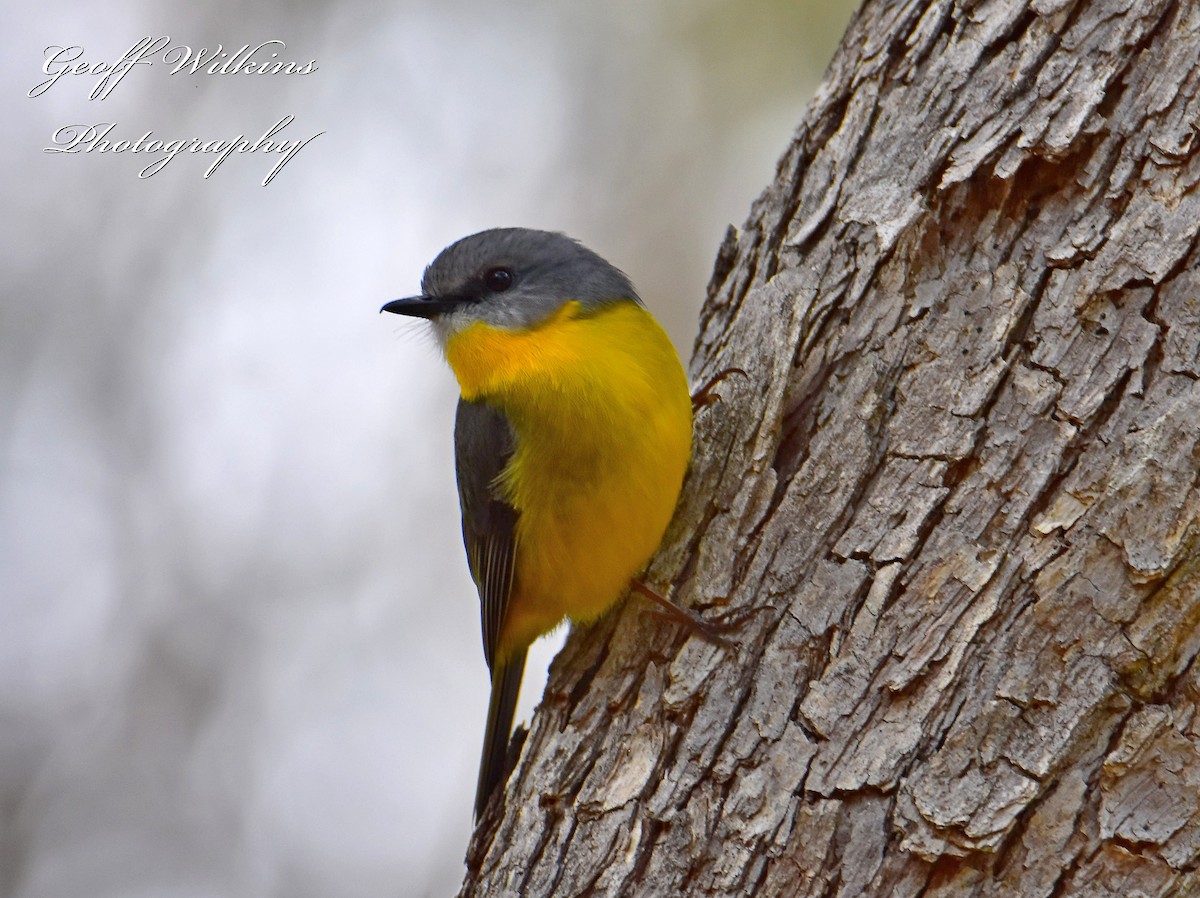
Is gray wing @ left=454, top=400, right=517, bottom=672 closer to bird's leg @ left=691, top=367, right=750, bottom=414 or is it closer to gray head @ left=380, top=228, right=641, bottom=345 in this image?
gray head @ left=380, top=228, right=641, bottom=345

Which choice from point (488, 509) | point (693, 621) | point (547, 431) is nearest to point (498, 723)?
point (488, 509)

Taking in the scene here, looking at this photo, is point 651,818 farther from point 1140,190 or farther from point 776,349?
point 1140,190

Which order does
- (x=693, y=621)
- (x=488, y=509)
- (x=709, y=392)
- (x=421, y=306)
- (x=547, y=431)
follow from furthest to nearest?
(x=421, y=306) < (x=488, y=509) < (x=547, y=431) < (x=709, y=392) < (x=693, y=621)

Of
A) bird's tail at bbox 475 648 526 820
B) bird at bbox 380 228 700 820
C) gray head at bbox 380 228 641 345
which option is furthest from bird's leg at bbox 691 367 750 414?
bird's tail at bbox 475 648 526 820

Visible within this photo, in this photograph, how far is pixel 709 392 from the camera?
355 cm

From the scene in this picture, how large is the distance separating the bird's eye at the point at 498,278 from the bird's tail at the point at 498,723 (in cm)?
139

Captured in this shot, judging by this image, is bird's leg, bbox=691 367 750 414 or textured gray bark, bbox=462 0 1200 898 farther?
bird's leg, bbox=691 367 750 414

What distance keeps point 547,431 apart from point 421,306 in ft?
2.78

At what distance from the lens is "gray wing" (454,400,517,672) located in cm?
389

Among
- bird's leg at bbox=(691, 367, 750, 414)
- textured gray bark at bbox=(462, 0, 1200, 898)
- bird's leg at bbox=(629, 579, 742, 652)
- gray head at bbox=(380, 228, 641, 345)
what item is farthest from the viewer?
gray head at bbox=(380, 228, 641, 345)

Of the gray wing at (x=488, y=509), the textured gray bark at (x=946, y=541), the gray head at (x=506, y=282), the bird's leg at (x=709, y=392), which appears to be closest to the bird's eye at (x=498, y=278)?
the gray head at (x=506, y=282)

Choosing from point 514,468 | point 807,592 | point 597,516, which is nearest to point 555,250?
point 514,468

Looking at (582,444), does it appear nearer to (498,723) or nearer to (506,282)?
(506,282)

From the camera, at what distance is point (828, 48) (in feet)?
25.5
